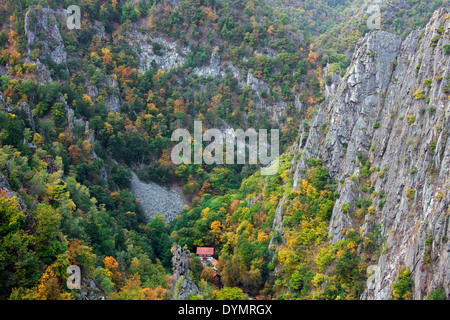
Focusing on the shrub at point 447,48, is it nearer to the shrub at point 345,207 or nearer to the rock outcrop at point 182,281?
the shrub at point 345,207

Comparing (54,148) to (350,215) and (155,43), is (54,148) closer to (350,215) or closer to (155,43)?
(350,215)

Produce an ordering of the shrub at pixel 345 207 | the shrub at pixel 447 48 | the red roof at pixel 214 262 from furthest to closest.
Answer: the red roof at pixel 214 262 < the shrub at pixel 345 207 < the shrub at pixel 447 48

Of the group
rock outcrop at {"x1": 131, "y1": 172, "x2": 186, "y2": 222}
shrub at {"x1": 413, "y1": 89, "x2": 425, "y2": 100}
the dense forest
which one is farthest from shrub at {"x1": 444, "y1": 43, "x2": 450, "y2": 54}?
rock outcrop at {"x1": 131, "y1": 172, "x2": 186, "y2": 222}

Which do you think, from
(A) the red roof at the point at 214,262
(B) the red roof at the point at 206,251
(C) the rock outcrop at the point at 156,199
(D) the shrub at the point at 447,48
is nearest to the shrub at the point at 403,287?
(D) the shrub at the point at 447,48

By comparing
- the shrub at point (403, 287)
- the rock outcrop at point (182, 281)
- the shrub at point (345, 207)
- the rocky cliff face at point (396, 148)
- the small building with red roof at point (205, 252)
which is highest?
the rocky cliff face at point (396, 148)

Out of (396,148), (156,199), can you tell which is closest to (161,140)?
(156,199)

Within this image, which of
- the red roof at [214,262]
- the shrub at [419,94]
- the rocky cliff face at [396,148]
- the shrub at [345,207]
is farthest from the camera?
the red roof at [214,262]

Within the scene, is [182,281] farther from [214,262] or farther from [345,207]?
[345,207]

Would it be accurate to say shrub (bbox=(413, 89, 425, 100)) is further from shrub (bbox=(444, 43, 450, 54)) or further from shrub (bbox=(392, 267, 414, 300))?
shrub (bbox=(392, 267, 414, 300))
